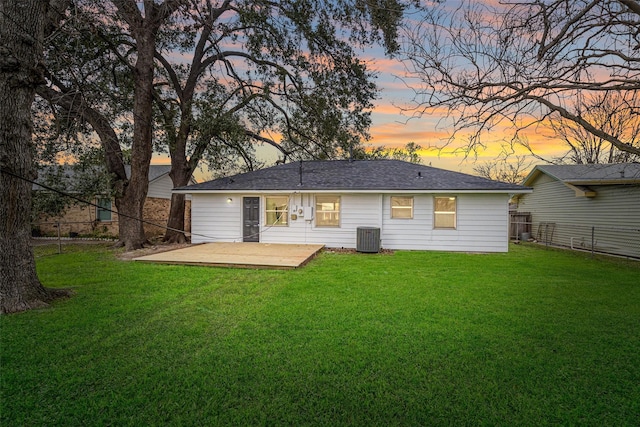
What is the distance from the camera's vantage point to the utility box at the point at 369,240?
10922 mm

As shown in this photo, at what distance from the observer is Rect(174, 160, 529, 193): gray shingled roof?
1126 cm

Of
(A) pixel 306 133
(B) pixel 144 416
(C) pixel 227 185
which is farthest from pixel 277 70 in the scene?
(B) pixel 144 416

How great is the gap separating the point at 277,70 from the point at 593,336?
1243 centimetres

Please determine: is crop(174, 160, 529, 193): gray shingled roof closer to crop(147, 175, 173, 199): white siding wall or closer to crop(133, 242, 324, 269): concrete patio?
crop(133, 242, 324, 269): concrete patio

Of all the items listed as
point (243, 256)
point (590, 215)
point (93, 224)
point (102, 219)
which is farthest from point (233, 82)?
point (590, 215)

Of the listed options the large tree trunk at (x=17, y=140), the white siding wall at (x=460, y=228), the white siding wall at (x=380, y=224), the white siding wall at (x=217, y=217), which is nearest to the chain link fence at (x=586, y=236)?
the white siding wall at (x=460, y=228)

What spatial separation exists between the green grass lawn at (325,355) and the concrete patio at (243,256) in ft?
5.77

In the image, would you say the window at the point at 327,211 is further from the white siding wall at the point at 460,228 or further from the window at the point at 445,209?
the window at the point at 445,209

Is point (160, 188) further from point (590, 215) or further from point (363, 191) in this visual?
point (590, 215)

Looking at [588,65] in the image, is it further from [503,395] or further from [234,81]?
[234,81]

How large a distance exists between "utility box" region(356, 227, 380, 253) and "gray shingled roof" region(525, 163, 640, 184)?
26.5 feet

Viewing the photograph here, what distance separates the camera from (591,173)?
1429 centimetres

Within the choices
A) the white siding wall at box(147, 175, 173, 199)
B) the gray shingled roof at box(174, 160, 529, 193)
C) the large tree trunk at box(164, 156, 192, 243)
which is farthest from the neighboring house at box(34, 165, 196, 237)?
the gray shingled roof at box(174, 160, 529, 193)

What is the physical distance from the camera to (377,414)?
2441 mm
